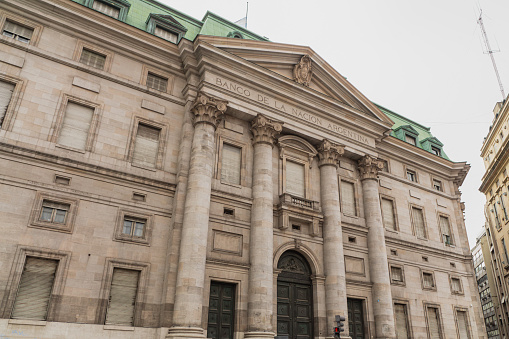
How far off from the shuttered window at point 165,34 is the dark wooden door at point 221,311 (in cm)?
1562

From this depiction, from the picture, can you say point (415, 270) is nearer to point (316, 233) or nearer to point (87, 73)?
point (316, 233)

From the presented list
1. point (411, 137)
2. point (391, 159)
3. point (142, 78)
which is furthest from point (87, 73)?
point (411, 137)

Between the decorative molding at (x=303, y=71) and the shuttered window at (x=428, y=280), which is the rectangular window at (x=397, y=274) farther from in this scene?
the decorative molding at (x=303, y=71)

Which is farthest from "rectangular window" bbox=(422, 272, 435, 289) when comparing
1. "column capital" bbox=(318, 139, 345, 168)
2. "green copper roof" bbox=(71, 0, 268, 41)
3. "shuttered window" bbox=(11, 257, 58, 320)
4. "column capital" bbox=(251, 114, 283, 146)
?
"shuttered window" bbox=(11, 257, 58, 320)

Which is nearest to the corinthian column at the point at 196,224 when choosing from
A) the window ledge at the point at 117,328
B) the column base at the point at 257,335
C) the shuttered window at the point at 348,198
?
the window ledge at the point at 117,328

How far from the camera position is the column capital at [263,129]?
2516 centimetres

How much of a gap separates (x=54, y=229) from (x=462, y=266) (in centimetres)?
3195

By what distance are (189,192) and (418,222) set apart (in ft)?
70.1

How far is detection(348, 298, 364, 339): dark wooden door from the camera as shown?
2511 cm

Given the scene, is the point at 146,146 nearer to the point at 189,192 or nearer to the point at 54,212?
the point at 189,192

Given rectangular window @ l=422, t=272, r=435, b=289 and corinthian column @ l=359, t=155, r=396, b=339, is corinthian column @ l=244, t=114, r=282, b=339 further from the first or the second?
rectangular window @ l=422, t=272, r=435, b=289

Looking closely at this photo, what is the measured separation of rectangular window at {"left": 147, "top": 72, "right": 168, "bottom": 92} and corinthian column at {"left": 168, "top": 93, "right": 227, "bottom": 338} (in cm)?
265

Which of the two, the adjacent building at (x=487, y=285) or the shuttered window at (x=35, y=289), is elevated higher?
the adjacent building at (x=487, y=285)

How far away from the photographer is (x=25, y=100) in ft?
64.4
